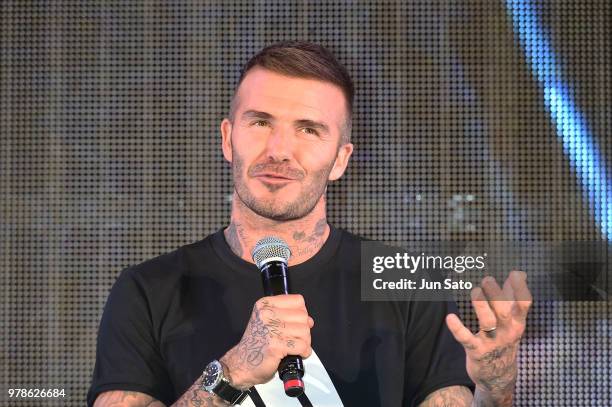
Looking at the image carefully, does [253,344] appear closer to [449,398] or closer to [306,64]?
[449,398]

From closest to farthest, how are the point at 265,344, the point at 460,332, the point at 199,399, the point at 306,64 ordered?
the point at 265,344 → the point at 460,332 → the point at 199,399 → the point at 306,64

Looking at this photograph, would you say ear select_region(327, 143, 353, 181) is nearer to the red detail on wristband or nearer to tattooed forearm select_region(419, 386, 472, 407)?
tattooed forearm select_region(419, 386, 472, 407)

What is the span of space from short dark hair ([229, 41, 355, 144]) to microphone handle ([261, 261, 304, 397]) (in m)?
0.71

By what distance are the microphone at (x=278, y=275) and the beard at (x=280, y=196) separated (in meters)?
0.43

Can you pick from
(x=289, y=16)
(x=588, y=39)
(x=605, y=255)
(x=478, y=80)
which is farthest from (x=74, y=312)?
(x=588, y=39)

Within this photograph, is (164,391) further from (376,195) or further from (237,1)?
(237,1)

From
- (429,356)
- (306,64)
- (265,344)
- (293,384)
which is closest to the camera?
(293,384)

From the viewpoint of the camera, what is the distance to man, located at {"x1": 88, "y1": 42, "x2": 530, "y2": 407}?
5.68 feet

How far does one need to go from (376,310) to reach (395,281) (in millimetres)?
143

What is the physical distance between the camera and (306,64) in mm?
1911

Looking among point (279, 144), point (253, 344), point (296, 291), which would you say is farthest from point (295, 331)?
point (279, 144)

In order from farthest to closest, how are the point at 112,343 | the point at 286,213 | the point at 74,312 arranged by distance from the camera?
the point at 74,312 → the point at 286,213 → the point at 112,343

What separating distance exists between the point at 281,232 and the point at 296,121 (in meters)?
0.30

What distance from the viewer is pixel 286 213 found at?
1851 mm
